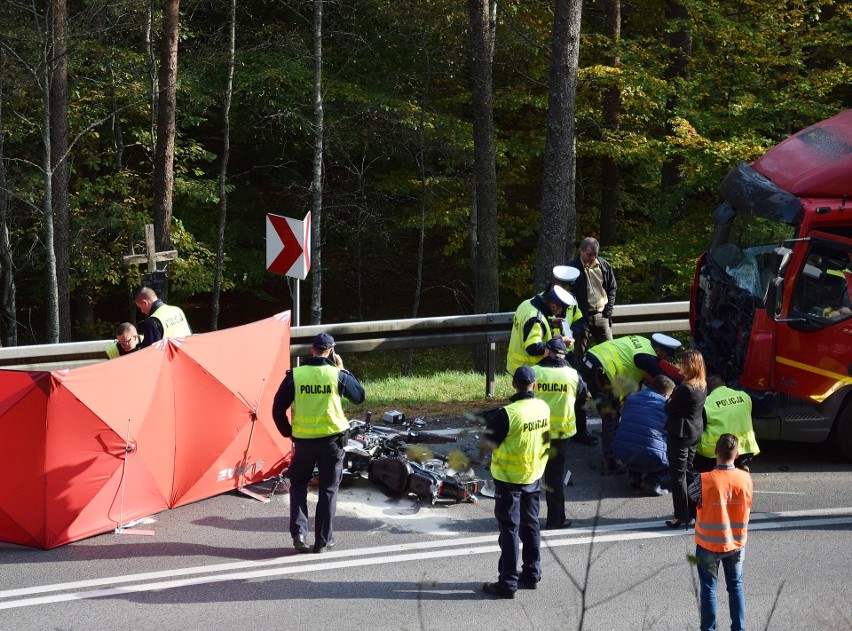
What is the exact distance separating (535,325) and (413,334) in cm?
243

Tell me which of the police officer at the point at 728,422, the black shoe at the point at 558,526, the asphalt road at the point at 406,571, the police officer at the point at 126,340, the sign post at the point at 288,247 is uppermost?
the sign post at the point at 288,247

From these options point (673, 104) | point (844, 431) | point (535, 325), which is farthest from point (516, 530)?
point (673, 104)

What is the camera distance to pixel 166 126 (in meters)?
18.5

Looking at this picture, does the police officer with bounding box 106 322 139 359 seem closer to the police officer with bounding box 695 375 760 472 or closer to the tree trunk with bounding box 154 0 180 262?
the police officer with bounding box 695 375 760 472

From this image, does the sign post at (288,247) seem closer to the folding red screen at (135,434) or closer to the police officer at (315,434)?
the folding red screen at (135,434)

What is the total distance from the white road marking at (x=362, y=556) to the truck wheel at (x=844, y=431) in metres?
1.20

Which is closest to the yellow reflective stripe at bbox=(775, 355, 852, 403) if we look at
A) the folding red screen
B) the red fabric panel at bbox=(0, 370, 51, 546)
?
the folding red screen

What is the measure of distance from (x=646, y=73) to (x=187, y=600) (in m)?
13.5

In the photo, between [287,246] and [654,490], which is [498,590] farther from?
[287,246]

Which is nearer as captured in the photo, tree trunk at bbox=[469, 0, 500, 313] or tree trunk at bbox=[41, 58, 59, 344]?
tree trunk at bbox=[41, 58, 59, 344]

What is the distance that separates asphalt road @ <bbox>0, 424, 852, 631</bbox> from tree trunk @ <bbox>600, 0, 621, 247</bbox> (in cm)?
1143

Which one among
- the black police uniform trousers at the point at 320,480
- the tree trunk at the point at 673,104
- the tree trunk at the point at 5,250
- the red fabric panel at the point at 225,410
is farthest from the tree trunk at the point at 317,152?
the black police uniform trousers at the point at 320,480

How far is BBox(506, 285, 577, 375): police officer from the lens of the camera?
32.8 feet

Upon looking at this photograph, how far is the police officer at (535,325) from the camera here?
9.98m
